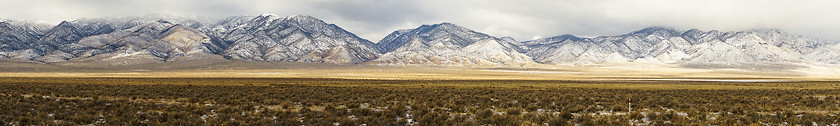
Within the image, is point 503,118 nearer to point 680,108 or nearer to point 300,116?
point 300,116

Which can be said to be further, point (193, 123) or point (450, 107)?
point (450, 107)

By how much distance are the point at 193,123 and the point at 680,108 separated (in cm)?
1976

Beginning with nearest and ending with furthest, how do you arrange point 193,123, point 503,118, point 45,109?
1. point 193,123
2. point 503,118
3. point 45,109

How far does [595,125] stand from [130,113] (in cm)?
1560

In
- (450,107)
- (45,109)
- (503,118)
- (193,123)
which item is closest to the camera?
(193,123)

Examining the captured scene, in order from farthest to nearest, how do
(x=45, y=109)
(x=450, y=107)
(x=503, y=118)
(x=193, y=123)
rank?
(x=450, y=107) → (x=45, y=109) → (x=503, y=118) → (x=193, y=123)

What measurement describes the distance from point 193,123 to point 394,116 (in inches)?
250

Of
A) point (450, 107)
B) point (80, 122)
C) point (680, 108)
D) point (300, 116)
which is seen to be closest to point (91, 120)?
point (80, 122)

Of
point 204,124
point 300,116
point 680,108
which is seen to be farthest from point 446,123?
point 680,108

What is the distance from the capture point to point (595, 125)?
13.4m

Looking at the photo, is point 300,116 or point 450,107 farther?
point 450,107

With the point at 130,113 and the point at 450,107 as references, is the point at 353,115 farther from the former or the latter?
the point at 130,113

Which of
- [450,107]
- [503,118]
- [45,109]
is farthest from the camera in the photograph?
[450,107]

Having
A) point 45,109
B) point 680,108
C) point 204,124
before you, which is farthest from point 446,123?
point 45,109
